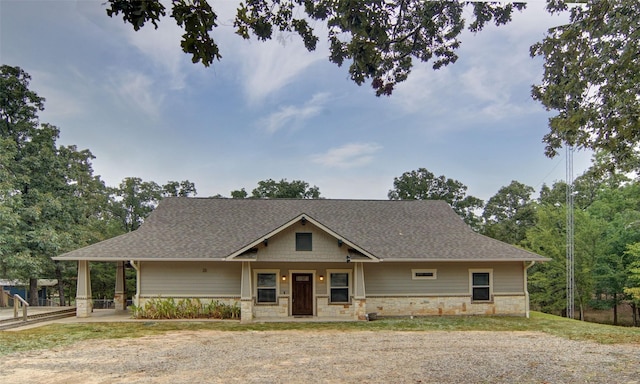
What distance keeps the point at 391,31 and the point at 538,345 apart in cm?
866

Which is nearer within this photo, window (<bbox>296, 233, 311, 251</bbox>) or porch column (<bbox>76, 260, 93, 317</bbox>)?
window (<bbox>296, 233, 311, 251</bbox>)

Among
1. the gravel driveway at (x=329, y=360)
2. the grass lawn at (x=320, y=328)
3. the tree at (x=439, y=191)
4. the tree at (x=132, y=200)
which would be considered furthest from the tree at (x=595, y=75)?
the tree at (x=132, y=200)

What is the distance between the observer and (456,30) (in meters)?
6.25

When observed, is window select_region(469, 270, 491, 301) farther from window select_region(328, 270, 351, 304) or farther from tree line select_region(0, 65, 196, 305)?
tree line select_region(0, 65, 196, 305)

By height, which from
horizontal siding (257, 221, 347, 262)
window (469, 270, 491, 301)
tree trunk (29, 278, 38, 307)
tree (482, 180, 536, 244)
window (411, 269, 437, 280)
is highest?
tree (482, 180, 536, 244)

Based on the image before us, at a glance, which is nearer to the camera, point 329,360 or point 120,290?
point 329,360

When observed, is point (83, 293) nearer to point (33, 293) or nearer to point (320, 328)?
point (33, 293)

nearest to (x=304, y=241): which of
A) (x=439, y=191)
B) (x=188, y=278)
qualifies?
(x=188, y=278)

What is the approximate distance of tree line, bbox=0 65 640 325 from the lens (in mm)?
18906

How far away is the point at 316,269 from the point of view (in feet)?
51.2

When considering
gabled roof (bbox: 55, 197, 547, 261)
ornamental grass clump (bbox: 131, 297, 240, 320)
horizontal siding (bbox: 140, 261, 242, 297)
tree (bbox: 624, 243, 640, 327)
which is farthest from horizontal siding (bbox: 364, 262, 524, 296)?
tree (bbox: 624, 243, 640, 327)

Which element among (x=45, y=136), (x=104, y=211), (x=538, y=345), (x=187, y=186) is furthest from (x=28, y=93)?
(x=538, y=345)

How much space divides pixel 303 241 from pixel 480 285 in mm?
7490

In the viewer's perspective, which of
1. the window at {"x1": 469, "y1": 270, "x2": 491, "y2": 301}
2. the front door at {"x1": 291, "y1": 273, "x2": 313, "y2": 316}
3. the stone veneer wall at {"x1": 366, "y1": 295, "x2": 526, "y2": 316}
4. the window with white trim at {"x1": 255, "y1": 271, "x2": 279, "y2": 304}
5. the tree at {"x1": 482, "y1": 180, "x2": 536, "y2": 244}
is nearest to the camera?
the window with white trim at {"x1": 255, "y1": 271, "x2": 279, "y2": 304}
